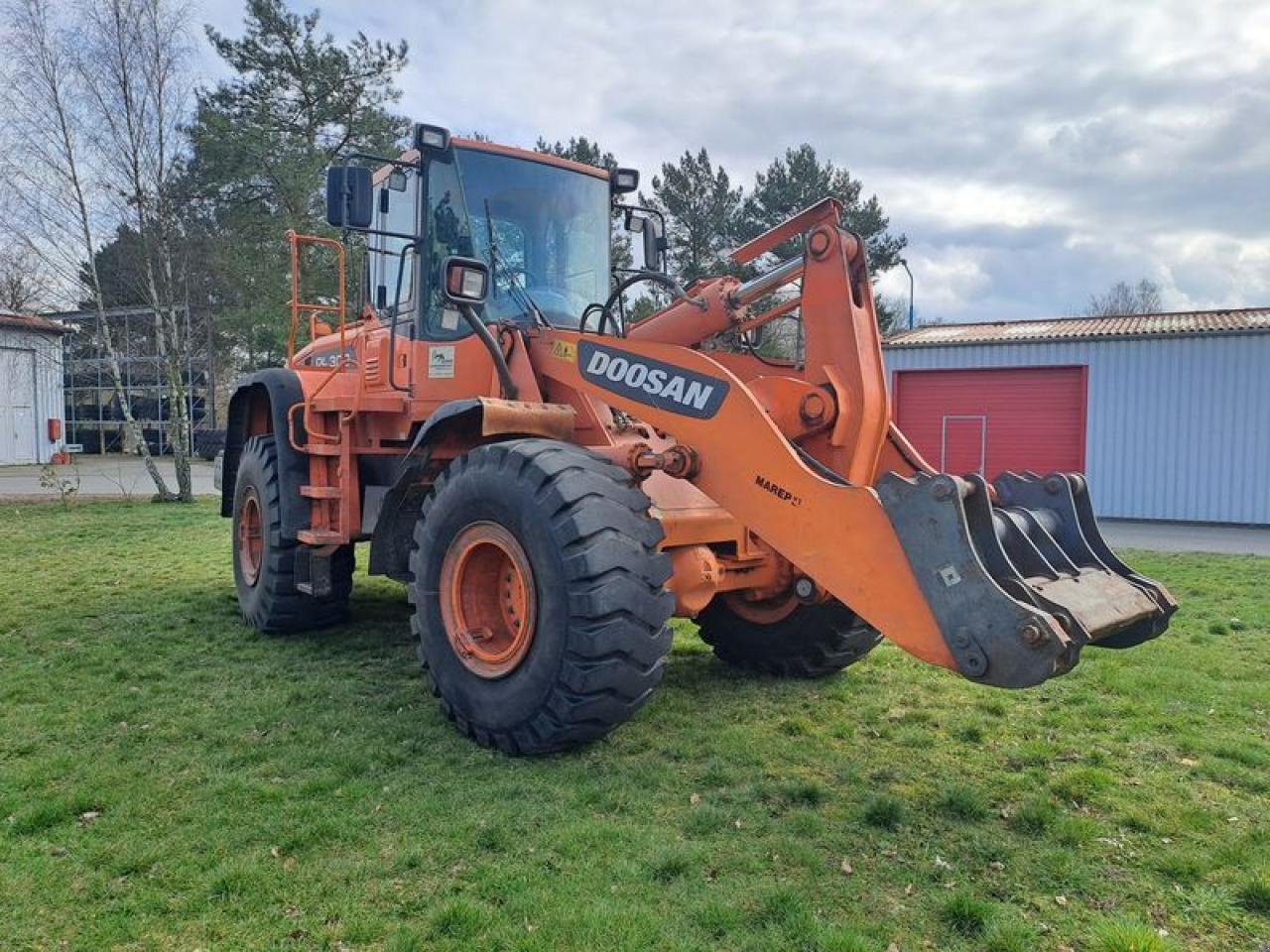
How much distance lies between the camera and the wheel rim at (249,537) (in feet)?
24.6

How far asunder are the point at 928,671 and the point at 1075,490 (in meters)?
2.10

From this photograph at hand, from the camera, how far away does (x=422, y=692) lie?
5.63m

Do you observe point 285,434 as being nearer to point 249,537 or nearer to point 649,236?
point 249,537

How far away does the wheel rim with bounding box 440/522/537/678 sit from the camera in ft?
15.0

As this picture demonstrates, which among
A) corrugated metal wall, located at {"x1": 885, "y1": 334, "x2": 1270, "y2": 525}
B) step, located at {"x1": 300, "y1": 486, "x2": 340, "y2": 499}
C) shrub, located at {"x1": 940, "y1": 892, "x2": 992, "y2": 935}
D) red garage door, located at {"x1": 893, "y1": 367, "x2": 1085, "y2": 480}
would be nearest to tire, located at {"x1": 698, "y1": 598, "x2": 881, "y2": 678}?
shrub, located at {"x1": 940, "y1": 892, "x2": 992, "y2": 935}

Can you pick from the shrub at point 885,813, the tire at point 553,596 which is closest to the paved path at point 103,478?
the tire at point 553,596

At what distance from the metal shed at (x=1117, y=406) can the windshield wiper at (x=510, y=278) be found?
598 inches

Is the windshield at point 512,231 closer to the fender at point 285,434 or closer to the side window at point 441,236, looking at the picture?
the side window at point 441,236

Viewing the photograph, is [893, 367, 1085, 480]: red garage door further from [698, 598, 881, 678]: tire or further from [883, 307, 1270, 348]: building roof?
[698, 598, 881, 678]: tire

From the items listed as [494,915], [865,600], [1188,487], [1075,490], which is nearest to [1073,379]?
[1188,487]

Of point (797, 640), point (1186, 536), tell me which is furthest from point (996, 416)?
point (797, 640)

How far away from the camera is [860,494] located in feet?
12.6

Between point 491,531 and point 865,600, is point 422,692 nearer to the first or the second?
point 491,531

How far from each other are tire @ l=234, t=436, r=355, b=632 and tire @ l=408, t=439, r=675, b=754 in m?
2.45
